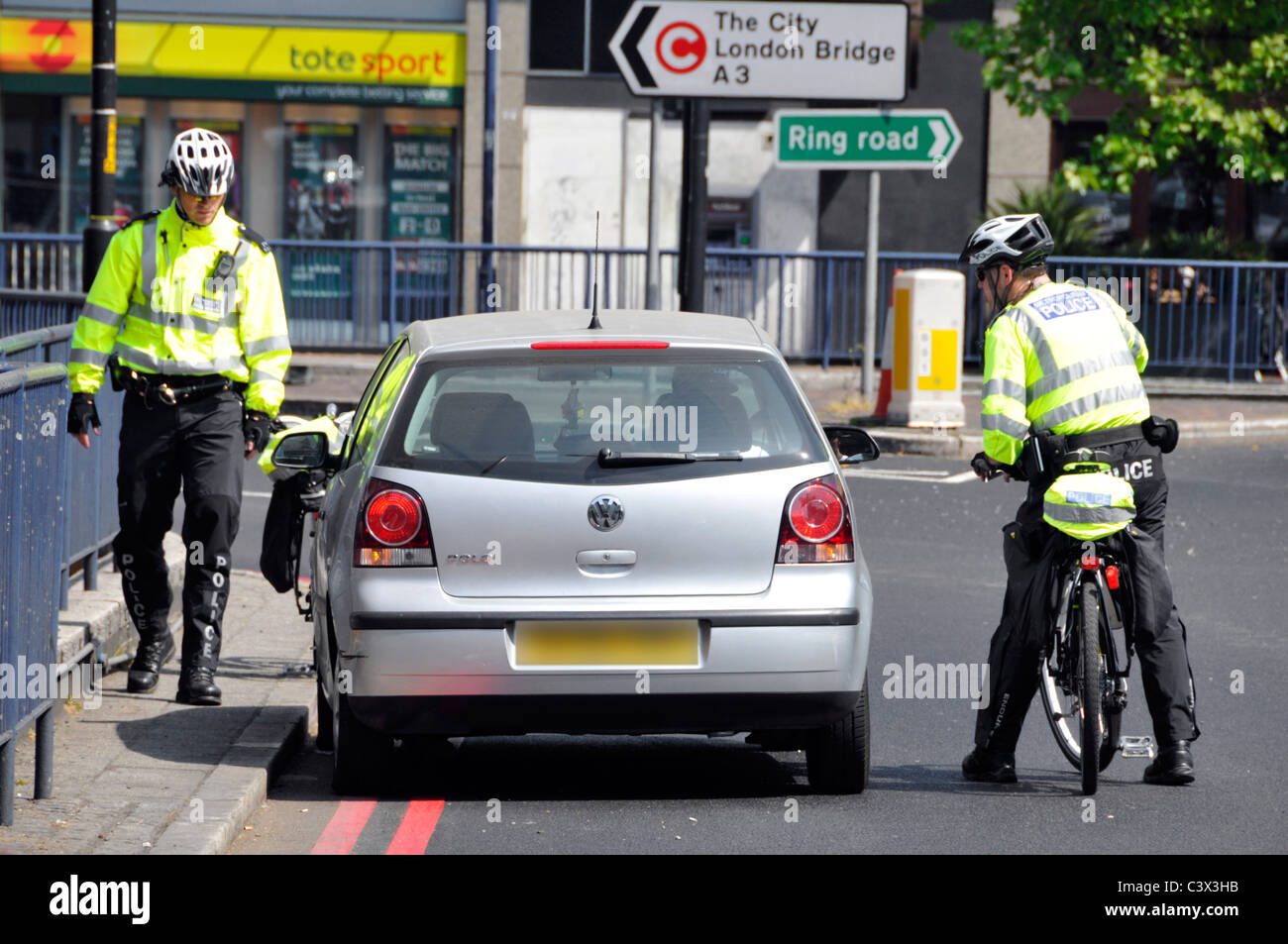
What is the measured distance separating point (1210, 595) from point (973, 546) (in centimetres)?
176

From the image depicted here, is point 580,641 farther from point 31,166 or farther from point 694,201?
point 31,166

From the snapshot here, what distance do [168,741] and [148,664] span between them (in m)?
0.94

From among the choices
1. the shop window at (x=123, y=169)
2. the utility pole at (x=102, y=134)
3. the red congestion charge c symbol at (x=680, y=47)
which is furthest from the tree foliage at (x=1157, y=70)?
the utility pole at (x=102, y=134)

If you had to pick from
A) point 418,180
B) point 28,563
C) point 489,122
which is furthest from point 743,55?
point 418,180

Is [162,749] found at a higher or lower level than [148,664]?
lower

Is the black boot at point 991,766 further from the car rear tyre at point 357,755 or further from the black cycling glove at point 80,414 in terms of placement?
the black cycling glove at point 80,414

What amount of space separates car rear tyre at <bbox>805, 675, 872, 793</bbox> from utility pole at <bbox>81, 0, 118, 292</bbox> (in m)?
5.33

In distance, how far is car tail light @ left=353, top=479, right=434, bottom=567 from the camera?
18.7ft

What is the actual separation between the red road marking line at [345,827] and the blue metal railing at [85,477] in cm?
206

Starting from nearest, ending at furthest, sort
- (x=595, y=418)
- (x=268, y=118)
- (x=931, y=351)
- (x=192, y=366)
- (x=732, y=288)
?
(x=595, y=418), (x=192, y=366), (x=931, y=351), (x=732, y=288), (x=268, y=118)

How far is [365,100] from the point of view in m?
24.2

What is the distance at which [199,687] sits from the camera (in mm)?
7090

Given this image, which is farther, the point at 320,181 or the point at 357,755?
the point at 320,181

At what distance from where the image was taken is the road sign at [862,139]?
16.5 meters
